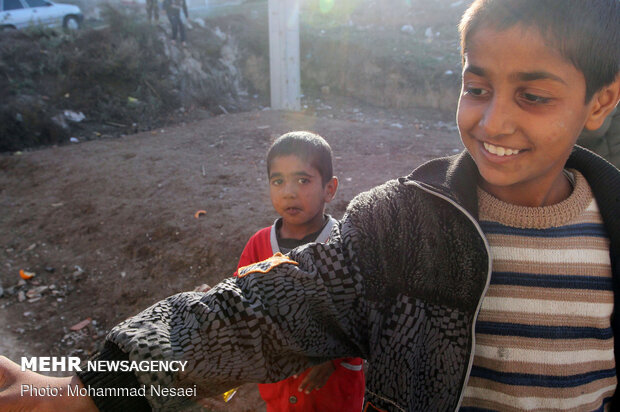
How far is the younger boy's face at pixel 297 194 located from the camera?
204 cm

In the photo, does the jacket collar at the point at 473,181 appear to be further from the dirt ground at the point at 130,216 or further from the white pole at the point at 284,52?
the white pole at the point at 284,52

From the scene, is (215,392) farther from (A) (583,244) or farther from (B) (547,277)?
(A) (583,244)

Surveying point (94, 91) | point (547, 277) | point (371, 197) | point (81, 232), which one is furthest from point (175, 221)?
point (94, 91)

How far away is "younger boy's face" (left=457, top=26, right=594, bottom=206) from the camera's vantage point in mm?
909

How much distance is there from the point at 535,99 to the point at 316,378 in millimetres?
1247

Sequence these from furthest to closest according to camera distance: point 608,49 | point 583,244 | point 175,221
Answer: point 175,221, point 583,244, point 608,49

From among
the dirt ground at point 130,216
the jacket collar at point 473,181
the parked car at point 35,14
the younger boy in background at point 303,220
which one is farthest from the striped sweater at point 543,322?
the parked car at point 35,14

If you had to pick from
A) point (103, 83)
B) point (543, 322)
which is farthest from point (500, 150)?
point (103, 83)

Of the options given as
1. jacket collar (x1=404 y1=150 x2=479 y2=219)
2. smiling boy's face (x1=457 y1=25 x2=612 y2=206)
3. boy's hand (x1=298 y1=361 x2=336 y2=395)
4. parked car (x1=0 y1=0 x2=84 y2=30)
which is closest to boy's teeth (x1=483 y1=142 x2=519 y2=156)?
smiling boy's face (x1=457 y1=25 x2=612 y2=206)

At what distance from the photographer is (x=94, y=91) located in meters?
8.75

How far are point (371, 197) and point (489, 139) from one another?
0.32 meters

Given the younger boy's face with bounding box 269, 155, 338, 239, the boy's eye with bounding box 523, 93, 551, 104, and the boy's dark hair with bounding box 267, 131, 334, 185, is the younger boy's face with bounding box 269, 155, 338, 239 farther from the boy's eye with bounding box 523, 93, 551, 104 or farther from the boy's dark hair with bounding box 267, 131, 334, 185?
the boy's eye with bounding box 523, 93, 551, 104

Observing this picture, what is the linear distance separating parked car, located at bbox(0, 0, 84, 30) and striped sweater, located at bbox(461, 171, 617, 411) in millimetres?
13018

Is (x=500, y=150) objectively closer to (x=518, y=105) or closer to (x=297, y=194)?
(x=518, y=105)
